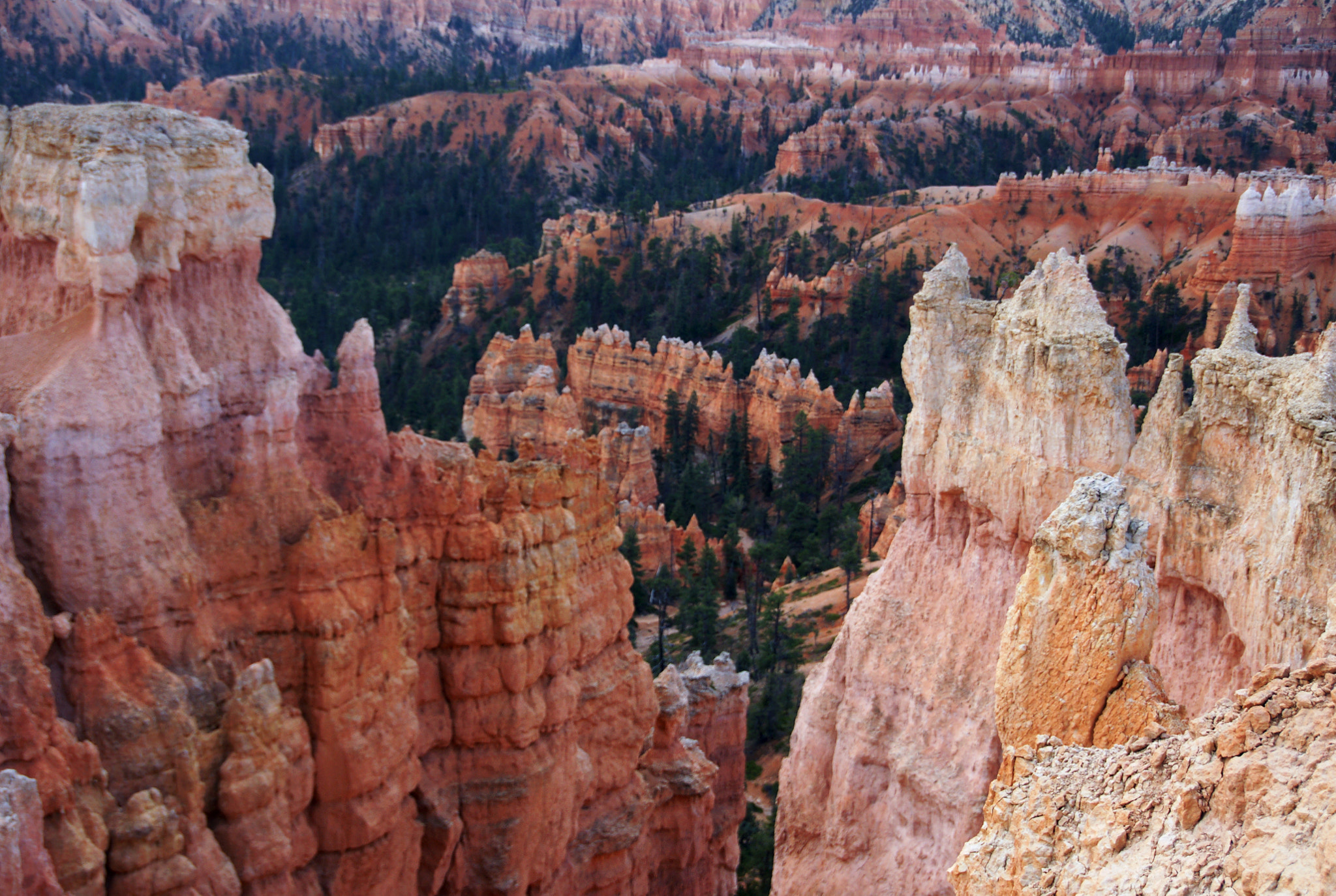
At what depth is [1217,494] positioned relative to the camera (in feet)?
31.8

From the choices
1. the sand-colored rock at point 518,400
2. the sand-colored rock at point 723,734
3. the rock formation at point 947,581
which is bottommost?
the sand-colored rock at point 518,400

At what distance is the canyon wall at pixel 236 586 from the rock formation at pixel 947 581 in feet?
8.61

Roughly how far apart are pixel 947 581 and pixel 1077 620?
4574 mm

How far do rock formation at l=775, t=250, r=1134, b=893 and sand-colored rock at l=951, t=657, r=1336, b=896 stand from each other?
525 centimetres

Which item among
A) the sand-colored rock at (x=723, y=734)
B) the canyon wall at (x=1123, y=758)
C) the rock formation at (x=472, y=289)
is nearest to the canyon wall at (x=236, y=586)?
the sand-colored rock at (x=723, y=734)

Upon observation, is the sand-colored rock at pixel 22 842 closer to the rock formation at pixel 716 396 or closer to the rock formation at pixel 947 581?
the rock formation at pixel 947 581

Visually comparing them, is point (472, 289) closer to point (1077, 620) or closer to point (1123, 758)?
point (1077, 620)

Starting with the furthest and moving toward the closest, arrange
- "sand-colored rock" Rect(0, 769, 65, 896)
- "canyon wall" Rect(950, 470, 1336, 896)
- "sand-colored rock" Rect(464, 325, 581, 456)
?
"sand-colored rock" Rect(464, 325, 581, 456) → "sand-colored rock" Rect(0, 769, 65, 896) → "canyon wall" Rect(950, 470, 1336, 896)

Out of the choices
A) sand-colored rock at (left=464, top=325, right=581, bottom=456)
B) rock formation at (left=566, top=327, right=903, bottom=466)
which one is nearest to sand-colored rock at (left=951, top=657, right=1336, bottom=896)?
sand-colored rock at (left=464, top=325, right=581, bottom=456)

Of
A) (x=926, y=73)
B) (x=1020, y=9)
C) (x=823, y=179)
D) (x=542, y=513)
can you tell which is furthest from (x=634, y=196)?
(x=1020, y=9)

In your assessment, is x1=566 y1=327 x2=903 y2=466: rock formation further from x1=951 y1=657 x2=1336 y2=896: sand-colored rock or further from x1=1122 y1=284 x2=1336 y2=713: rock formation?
x1=951 y1=657 x2=1336 y2=896: sand-colored rock

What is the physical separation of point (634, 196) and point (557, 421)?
94.0 feet

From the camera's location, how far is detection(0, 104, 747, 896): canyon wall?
8.44m

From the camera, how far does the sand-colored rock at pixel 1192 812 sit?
4.57 metres
